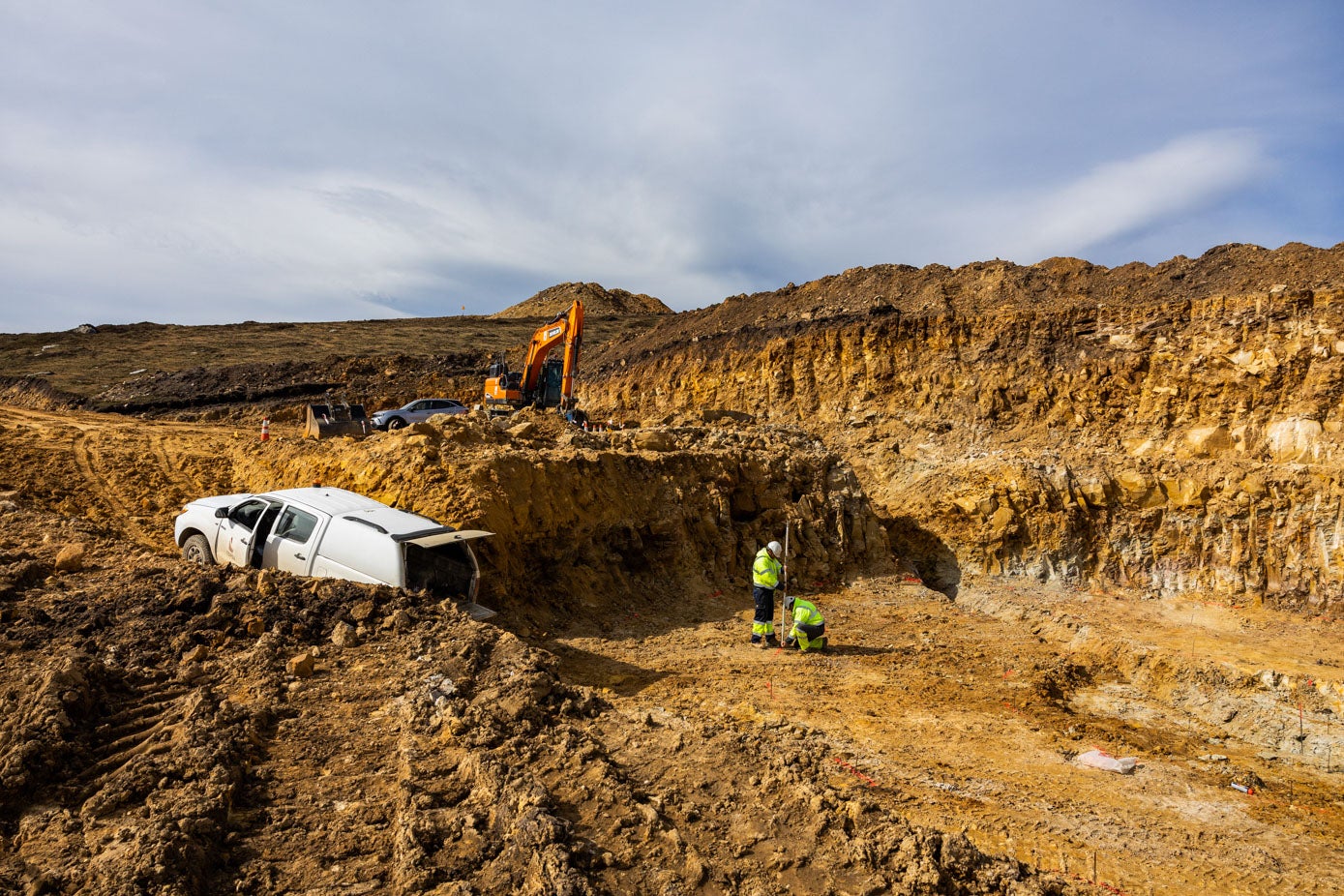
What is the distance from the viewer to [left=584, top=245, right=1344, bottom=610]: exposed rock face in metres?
16.3

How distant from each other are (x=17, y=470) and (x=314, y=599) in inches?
355

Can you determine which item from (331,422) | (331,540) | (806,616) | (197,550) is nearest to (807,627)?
(806,616)

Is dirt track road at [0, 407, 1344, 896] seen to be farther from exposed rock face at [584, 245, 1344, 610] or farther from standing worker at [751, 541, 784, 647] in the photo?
exposed rock face at [584, 245, 1344, 610]

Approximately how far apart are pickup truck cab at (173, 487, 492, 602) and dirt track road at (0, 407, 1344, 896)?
76 cm

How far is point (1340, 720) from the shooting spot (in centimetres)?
1025

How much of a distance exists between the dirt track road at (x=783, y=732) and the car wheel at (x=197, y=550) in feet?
1.46

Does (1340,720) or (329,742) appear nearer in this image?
(329,742)

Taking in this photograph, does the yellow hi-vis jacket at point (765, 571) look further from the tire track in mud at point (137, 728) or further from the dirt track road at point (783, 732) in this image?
the tire track in mud at point (137, 728)

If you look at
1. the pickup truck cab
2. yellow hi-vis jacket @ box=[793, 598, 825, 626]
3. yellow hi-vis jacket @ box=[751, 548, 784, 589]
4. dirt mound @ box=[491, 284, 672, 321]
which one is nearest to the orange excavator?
yellow hi-vis jacket @ box=[751, 548, 784, 589]

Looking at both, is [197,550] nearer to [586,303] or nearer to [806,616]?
[806,616]

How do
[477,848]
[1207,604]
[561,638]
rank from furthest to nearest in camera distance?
[1207,604] < [561,638] < [477,848]

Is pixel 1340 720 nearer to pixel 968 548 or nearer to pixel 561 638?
pixel 968 548

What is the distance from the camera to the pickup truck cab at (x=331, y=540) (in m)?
7.86

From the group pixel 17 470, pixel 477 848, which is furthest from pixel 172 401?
pixel 477 848
